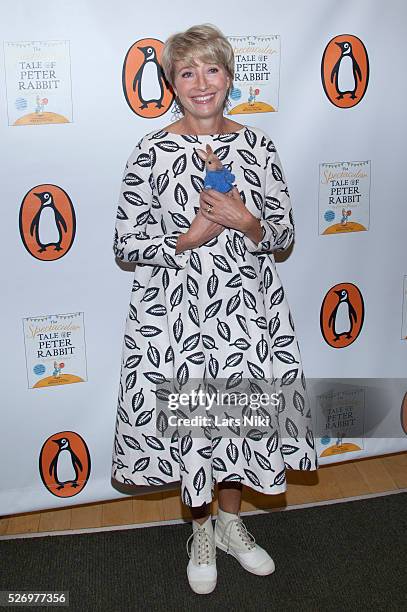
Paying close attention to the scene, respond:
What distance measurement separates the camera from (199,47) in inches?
77.7

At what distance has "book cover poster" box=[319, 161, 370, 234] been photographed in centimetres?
248

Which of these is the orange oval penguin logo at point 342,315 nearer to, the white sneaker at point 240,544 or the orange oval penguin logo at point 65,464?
the white sneaker at point 240,544

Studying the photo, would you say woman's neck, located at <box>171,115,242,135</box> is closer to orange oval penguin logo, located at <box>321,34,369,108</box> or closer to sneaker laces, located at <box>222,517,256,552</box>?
orange oval penguin logo, located at <box>321,34,369,108</box>

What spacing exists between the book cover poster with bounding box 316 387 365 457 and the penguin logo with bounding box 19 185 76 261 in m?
1.02

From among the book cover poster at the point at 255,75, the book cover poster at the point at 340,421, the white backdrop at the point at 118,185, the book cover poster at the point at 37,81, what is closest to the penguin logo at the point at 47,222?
the white backdrop at the point at 118,185

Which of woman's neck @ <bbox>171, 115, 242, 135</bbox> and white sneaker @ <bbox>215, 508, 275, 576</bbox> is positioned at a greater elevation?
woman's neck @ <bbox>171, 115, 242, 135</bbox>

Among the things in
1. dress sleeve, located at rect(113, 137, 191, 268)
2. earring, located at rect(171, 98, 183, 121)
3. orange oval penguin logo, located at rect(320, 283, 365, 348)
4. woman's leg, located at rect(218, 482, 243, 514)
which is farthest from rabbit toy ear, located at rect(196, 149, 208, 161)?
woman's leg, located at rect(218, 482, 243, 514)

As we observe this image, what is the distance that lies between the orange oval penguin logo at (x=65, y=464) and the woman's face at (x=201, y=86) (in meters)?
1.10

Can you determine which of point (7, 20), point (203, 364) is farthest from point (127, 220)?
point (7, 20)

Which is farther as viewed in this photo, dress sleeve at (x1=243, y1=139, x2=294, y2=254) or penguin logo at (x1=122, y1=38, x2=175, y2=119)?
penguin logo at (x1=122, y1=38, x2=175, y2=119)

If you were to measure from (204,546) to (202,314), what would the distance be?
2.28ft

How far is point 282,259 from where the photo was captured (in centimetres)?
253

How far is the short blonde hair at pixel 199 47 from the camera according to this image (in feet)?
6.48

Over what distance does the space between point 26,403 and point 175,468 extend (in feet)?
1.74
